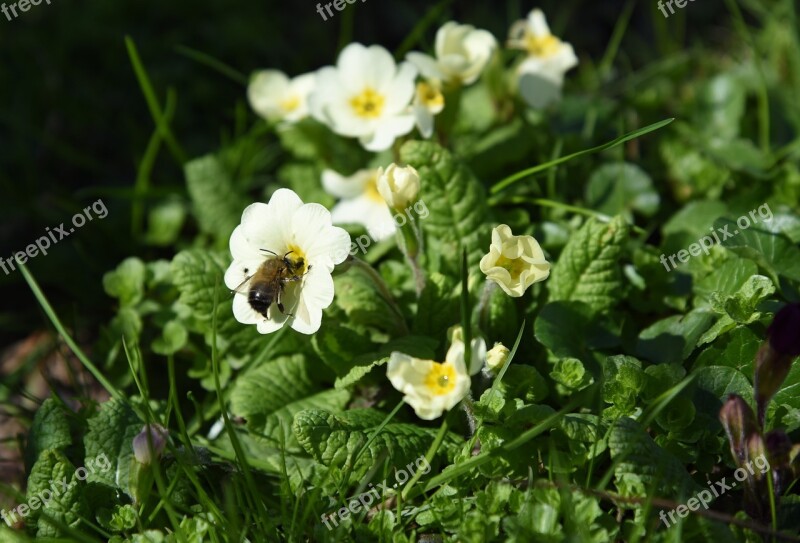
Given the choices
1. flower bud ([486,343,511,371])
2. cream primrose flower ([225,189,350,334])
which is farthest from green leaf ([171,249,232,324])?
flower bud ([486,343,511,371])

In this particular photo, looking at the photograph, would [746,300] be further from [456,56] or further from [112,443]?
[112,443]

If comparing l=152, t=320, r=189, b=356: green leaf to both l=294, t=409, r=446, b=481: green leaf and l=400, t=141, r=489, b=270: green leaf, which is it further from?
l=400, t=141, r=489, b=270: green leaf

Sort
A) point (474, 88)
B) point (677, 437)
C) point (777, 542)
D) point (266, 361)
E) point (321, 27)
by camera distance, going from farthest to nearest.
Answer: point (321, 27), point (474, 88), point (266, 361), point (677, 437), point (777, 542)

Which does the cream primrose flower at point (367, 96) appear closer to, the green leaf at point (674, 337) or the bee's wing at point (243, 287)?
the bee's wing at point (243, 287)

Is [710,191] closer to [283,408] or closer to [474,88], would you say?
[474,88]

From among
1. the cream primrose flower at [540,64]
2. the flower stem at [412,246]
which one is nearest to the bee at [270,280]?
the flower stem at [412,246]

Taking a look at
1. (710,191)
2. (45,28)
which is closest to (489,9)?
(710,191)

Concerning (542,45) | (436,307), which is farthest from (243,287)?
(542,45)
